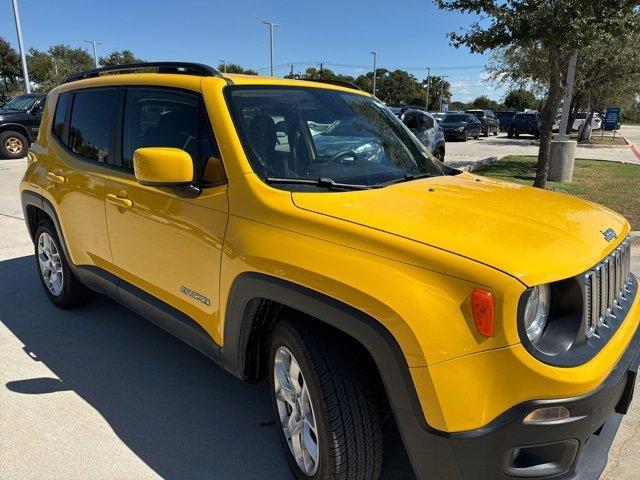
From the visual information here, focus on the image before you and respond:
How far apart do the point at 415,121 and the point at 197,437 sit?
12637 mm

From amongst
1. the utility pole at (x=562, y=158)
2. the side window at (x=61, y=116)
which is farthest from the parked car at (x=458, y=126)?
the side window at (x=61, y=116)

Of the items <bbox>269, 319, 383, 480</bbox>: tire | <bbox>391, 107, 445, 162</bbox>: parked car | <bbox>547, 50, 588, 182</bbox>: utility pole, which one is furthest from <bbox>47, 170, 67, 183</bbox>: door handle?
<bbox>547, 50, 588, 182</bbox>: utility pole

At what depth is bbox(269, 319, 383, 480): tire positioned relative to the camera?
204 cm

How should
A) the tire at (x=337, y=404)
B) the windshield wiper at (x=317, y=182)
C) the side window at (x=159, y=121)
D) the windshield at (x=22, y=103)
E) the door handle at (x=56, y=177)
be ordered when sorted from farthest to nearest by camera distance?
1. the windshield at (x=22, y=103)
2. the door handle at (x=56, y=177)
3. the side window at (x=159, y=121)
4. the windshield wiper at (x=317, y=182)
5. the tire at (x=337, y=404)

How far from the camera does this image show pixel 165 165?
2.44 metres

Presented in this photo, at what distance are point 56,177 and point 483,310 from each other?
3.56 metres

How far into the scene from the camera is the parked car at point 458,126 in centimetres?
2756

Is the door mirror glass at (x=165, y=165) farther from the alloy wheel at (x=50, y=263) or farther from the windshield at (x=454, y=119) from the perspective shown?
the windshield at (x=454, y=119)

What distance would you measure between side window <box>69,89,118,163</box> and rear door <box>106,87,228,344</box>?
0.22 meters

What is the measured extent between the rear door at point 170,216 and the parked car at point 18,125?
47.7ft

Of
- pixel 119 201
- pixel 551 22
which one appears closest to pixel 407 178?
pixel 119 201

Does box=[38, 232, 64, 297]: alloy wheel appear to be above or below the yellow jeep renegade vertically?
below

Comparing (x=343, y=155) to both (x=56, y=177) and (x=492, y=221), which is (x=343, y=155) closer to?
(x=492, y=221)

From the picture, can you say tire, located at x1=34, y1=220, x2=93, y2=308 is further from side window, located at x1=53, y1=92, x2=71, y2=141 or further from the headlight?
the headlight
